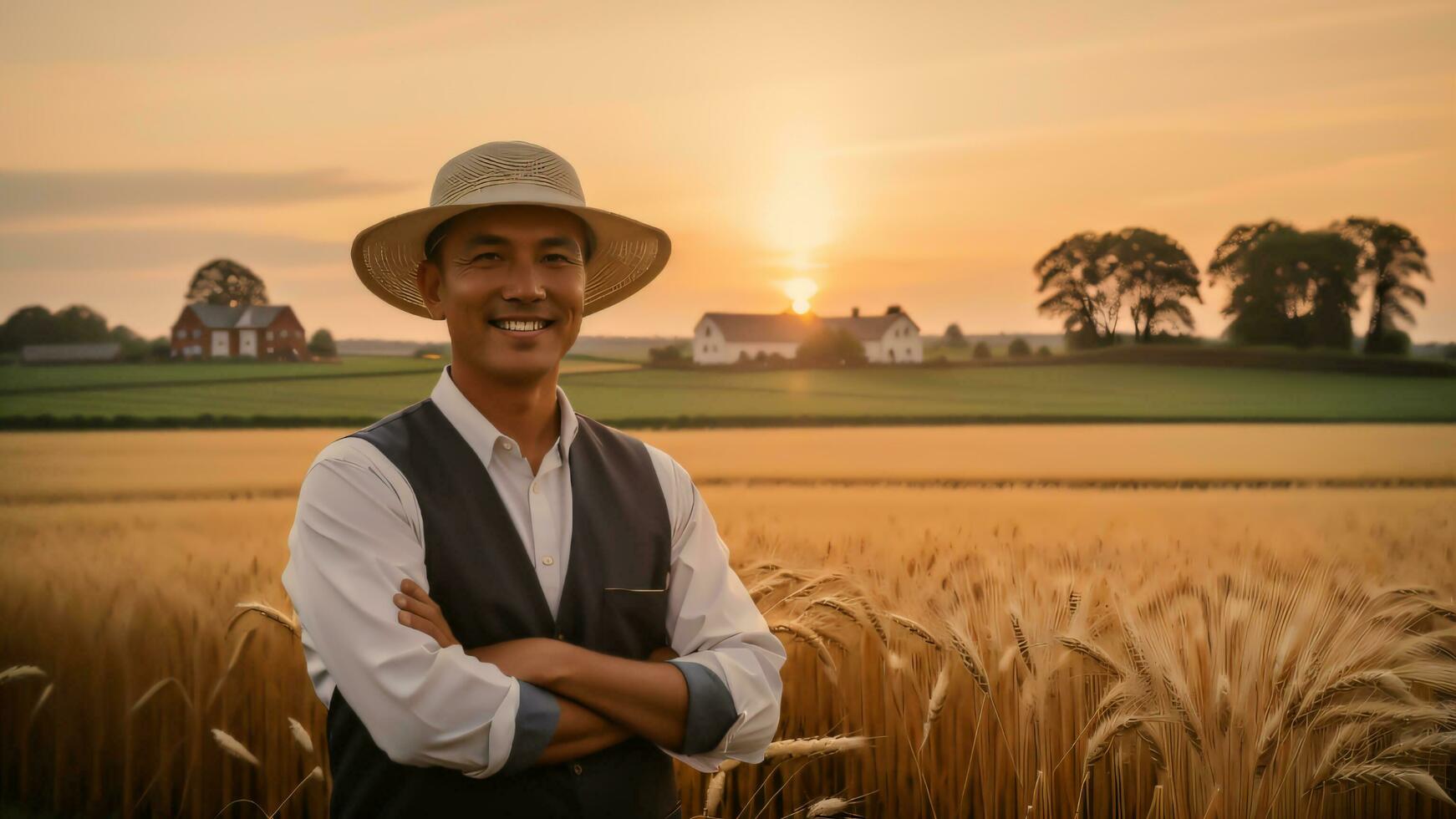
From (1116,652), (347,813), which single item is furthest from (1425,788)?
(347,813)

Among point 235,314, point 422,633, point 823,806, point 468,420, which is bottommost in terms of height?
point 823,806

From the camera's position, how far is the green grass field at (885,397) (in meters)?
7.53

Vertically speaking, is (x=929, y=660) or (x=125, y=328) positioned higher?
(x=125, y=328)

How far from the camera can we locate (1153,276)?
6754mm

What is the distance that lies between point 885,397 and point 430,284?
268 inches

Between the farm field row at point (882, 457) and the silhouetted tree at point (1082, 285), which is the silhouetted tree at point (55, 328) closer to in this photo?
the farm field row at point (882, 457)

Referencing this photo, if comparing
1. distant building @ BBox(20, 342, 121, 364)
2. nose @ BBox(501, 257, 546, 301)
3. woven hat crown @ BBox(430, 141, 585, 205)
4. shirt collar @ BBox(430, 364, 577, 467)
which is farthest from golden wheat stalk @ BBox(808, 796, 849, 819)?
distant building @ BBox(20, 342, 121, 364)

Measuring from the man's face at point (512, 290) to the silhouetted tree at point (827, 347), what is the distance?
211 inches

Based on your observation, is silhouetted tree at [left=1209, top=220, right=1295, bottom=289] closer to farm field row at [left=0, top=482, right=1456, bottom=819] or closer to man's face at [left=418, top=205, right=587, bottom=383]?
farm field row at [left=0, top=482, right=1456, bottom=819]

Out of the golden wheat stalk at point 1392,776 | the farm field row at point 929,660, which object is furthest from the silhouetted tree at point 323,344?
the golden wheat stalk at point 1392,776

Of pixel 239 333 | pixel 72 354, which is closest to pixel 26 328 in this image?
pixel 72 354

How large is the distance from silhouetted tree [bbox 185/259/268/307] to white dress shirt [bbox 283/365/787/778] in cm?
555

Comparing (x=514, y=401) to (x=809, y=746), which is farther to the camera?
(x=809, y=746)

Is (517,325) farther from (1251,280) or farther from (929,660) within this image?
(1251,280)
